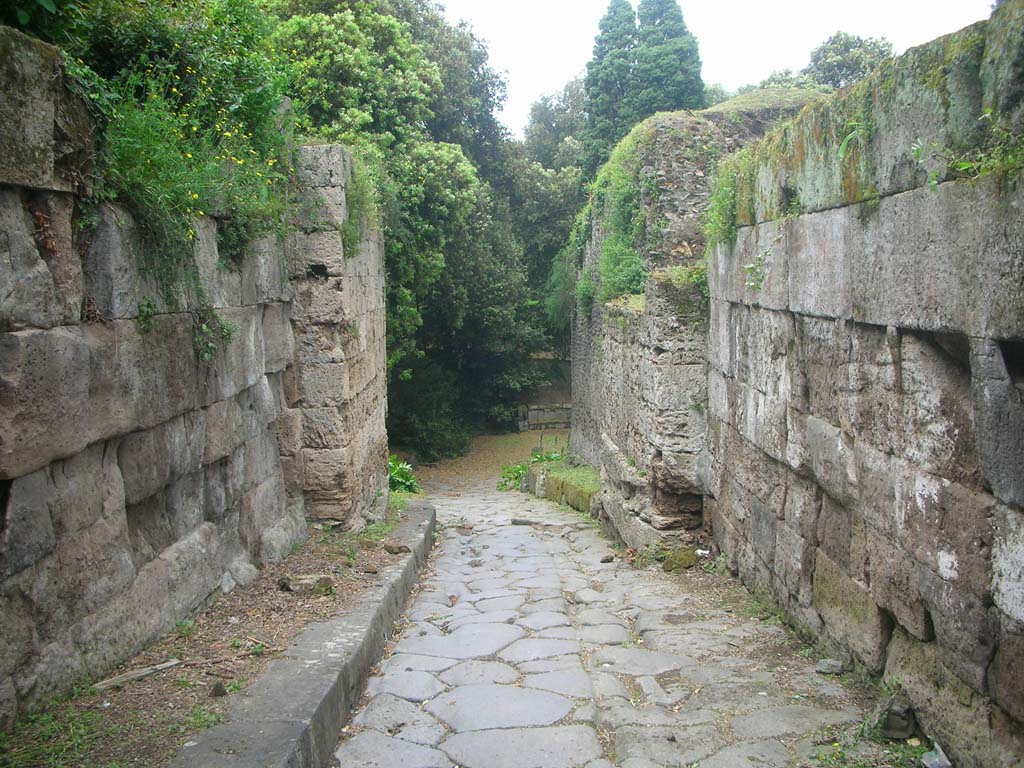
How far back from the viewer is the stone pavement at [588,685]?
368cm

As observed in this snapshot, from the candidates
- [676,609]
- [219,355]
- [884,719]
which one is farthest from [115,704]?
[676,609]

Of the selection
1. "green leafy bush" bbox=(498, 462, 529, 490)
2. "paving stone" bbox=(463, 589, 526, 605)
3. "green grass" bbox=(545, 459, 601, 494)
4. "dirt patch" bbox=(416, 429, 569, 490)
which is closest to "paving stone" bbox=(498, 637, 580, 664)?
"paving stone" bbox=(463, 589, 526, 605)

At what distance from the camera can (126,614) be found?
12.5ft

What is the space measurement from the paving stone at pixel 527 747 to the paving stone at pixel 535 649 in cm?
102

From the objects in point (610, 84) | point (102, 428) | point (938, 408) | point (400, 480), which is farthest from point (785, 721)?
point (610, 84)

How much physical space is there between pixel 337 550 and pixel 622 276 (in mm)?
4367

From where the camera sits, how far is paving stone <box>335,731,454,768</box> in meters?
3.64

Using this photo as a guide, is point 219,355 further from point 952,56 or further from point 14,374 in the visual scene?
point 952,56

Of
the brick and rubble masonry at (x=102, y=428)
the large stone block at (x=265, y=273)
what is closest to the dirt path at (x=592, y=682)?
the brick and rubble masonry at (x=102, y=428)

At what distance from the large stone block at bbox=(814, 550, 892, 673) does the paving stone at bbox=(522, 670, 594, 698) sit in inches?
46.8

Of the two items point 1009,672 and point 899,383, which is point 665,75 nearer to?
point 899,383

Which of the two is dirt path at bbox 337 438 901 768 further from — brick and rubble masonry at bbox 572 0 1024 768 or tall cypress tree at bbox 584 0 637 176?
tall cypress tree at bbox 584 0 637 176

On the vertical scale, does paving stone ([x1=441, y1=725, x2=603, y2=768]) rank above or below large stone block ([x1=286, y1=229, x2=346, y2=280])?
below

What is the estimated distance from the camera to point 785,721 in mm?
3740
